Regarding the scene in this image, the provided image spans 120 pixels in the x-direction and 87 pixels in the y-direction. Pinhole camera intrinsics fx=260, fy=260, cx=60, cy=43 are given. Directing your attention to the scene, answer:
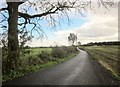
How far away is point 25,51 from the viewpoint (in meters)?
19.7

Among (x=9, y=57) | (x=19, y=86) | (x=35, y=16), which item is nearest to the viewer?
(x=19, y=86)

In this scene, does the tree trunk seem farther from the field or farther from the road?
the field

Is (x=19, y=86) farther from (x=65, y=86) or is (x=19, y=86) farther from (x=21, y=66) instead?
(x=21, y=66)

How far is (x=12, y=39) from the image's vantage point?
18.7 meters

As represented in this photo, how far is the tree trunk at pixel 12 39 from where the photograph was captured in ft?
57.3

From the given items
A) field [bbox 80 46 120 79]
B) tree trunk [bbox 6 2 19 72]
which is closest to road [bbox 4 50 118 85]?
tree trunk [bbox 6 2 19 72]

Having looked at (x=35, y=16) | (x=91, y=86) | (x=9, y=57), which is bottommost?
(x=91, y=86)

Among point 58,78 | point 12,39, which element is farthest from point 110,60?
point 58,78

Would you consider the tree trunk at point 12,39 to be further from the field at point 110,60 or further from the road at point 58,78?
the field at point 110,60

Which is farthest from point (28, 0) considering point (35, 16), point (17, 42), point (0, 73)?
point (0, 73)

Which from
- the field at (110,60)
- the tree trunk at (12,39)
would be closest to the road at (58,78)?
the tree trunk at (12,39)

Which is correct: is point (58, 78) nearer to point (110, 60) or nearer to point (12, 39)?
point (12, 39)

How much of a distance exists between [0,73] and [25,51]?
14.0 ft

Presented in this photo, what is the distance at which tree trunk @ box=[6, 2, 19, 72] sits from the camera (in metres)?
17.5
